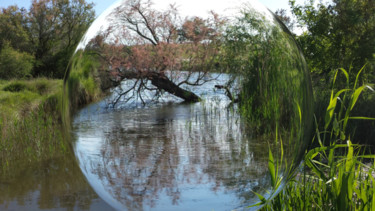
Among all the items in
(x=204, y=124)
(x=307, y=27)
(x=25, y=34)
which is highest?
(x=25, y=34)

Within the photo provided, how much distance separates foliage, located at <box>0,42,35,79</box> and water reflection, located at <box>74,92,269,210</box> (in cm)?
2341

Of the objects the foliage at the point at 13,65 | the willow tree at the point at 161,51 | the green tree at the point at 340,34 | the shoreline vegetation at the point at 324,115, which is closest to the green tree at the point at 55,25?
the foliage at the point at 13,65

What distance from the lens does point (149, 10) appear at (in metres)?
1.88

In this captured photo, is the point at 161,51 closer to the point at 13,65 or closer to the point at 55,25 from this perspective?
the point at 13,65

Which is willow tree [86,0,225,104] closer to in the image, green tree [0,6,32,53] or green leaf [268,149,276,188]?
green leaf [268,149,276,188]

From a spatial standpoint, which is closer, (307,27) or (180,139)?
(180,139)

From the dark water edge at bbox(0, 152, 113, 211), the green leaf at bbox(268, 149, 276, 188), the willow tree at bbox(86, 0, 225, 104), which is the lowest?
the dark water edge at bbox(0, 152, 113, 211)

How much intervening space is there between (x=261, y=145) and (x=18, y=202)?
14.6ft

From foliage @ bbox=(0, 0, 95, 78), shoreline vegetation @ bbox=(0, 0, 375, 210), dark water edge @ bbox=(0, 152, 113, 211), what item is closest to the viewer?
shoreline vegetation @ bbox=(0, 0, 375, 210)

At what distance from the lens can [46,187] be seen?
18.9 ft

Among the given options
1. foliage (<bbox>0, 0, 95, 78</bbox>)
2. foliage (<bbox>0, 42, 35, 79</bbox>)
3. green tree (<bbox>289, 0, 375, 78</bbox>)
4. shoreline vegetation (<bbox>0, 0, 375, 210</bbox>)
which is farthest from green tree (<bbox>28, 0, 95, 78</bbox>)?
green tree (<bbox>289, 0, 375, 78</bbox>)

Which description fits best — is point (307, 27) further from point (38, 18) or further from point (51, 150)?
point (38, 18)

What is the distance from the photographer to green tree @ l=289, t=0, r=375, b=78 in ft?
32.5

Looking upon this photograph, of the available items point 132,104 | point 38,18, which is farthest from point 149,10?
point 38,18
